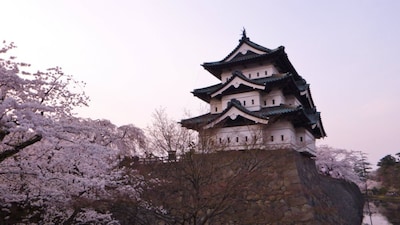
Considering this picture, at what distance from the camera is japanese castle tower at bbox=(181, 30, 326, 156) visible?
14.5 metres

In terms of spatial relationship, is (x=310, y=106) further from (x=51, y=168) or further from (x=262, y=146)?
(x=51, y=168)

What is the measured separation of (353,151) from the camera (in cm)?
2911

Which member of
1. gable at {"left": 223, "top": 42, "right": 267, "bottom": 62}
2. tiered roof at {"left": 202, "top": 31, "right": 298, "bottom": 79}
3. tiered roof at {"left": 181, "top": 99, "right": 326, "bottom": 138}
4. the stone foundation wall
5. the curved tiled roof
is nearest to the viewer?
the stone foundation wall

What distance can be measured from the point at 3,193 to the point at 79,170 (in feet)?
5.10

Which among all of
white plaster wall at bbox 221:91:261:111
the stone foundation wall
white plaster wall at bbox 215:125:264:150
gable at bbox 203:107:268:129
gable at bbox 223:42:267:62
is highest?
gable at bbox 223:42:267:62

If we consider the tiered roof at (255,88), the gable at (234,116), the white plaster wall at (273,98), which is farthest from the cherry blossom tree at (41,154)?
the white plaster wall at (273,98)

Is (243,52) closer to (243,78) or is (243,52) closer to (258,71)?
(258,71)

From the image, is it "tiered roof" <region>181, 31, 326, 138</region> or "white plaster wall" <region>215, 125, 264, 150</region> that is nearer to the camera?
"white plaster wall" <region>215, 125, 264, 150</region>

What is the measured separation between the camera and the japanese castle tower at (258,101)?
47.6 ft

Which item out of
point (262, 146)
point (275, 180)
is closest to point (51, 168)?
point (262, 146)

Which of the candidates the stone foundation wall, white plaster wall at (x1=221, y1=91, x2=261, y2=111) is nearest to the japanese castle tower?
white plaster wall at (x1=221, y1=91, x2=261, y2=111)

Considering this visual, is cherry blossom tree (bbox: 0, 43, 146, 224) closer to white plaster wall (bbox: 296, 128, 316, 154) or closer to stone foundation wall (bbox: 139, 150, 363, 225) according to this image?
stone foundation wall (bbox: 139, 150, 363, 225)

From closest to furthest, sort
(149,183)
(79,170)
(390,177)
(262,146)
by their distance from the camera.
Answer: (79,170)
(149,183)
(262,146)
(390,177)

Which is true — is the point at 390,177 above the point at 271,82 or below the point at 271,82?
below
